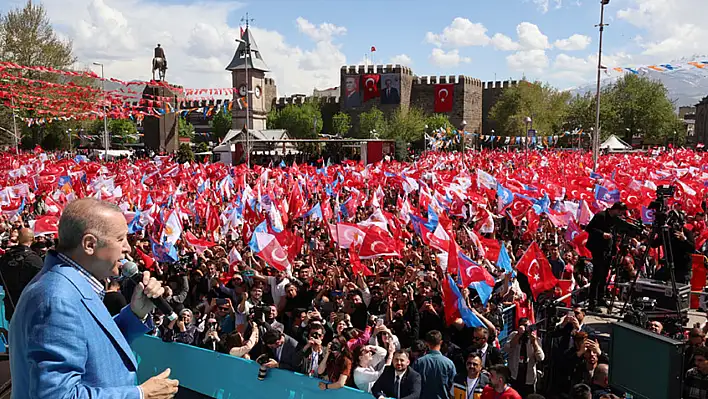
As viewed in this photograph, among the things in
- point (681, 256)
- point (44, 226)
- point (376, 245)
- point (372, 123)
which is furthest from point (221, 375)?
point (372, 123)

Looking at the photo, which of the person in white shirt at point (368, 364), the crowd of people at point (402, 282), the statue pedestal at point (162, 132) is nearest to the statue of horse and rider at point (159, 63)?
the statue pedestal at point (162, 132)

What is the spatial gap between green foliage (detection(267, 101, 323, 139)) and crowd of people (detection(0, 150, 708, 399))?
202 ft

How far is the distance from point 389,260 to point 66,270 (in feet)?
28.8

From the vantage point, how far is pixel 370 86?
258 ft

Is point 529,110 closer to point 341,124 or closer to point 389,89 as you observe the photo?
point 389,89

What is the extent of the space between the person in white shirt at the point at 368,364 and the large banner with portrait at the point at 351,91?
7424 cm

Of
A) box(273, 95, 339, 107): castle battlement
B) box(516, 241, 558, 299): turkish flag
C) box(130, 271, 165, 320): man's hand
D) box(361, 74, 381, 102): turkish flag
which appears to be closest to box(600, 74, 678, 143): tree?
box(361, 74, 381, 102): turkish flag

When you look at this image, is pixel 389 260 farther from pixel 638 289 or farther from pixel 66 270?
pixel 66 270

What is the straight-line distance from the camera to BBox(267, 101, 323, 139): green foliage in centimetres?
7806

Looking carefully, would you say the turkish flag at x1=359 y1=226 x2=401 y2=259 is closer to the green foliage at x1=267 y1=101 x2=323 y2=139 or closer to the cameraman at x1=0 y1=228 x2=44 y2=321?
the cameraman at x1=0 y1=228 x2=44 y2=321

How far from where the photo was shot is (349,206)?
15.2 metres

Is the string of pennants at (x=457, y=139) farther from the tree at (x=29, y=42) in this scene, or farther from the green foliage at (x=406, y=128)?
the tree at (x=29, y=42)

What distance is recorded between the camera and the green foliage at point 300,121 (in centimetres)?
7806

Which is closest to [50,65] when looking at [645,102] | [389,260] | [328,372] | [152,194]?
[152,194]
